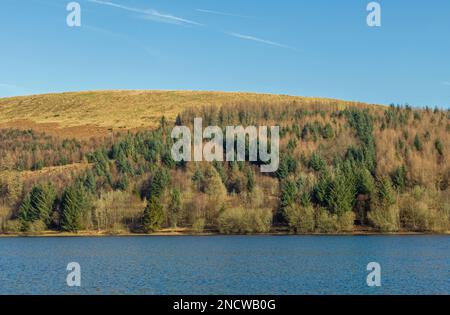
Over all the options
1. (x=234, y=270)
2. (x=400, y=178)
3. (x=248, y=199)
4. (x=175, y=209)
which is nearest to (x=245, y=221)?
(x=248, y=199)

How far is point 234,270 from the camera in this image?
65.7 meters

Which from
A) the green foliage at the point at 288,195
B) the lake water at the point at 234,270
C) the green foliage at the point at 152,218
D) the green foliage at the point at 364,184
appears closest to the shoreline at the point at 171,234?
the green foliage at the point at 152,218

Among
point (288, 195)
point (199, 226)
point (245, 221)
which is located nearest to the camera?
point (245, 221)

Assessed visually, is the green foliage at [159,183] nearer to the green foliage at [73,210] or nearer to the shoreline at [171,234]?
the shoreline at [171,234]

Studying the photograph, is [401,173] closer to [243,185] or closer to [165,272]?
[243,185]

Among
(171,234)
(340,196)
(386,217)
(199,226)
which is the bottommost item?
(171,234)

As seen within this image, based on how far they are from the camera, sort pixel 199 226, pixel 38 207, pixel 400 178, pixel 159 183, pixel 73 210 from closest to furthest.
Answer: pixel 199 226 < pixel 73 210 < pixel 38 207 < pixel 400 178 < pixel 159 183

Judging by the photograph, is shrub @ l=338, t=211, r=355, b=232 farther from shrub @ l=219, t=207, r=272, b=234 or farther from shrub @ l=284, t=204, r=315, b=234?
shrub @ l=219, t=207, r=272, b=234

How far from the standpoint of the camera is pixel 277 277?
5928cm

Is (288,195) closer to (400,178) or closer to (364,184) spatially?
(364,184)

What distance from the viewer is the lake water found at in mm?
52656

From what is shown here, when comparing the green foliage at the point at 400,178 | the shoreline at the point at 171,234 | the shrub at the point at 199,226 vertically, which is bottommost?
the shoreline at the point at 171,234

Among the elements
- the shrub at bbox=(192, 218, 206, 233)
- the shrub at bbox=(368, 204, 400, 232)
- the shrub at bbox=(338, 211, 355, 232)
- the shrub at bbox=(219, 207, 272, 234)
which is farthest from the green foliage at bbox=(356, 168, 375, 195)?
the shrub at bbox=(192, 218, 206, 233)

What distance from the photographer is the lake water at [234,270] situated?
52656 mm
